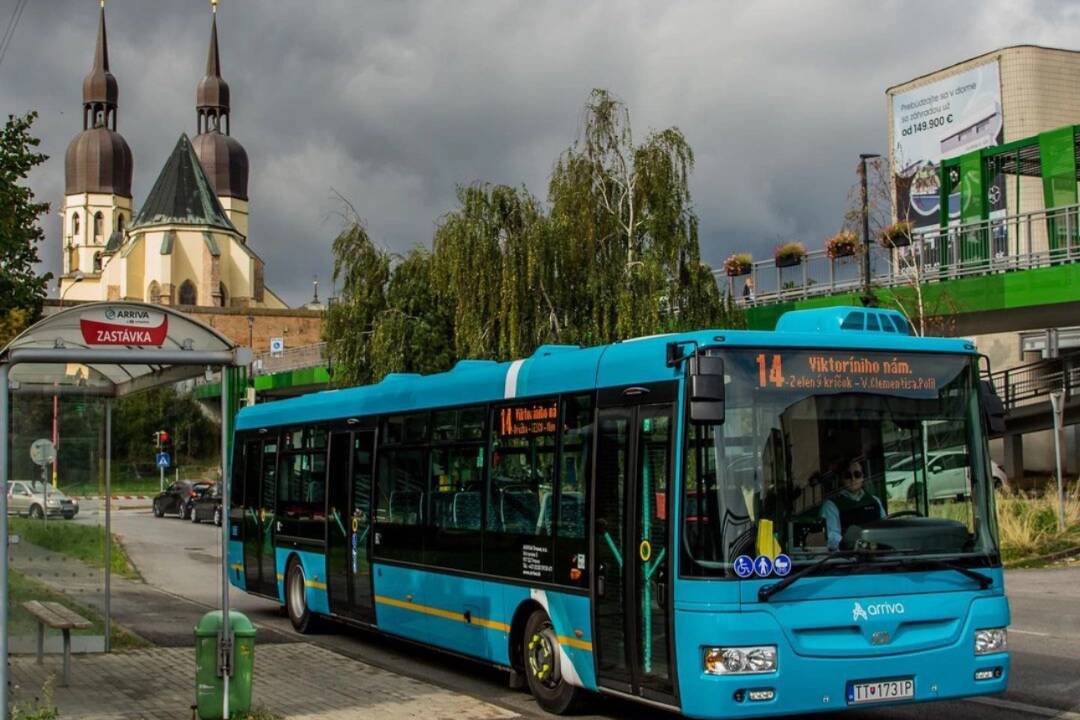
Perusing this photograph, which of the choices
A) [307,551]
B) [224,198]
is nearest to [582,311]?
[307,551]

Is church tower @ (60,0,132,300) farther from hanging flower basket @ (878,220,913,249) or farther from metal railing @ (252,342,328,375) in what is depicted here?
hanging flower basket @ (878,220,913,249)

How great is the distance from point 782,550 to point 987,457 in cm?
180

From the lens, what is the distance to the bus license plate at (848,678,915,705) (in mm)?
8344

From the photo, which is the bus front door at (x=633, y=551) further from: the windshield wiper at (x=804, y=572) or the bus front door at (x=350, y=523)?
the bus front door at (x=350, y=523)

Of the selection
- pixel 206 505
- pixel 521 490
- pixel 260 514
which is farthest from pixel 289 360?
pixel 521 490

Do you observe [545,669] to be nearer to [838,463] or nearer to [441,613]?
[441,613]

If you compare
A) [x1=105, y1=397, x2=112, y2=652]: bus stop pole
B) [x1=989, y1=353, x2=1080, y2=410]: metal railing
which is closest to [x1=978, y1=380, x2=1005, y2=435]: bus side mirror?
[x1=105, y1=397, x2=112, y2=652]: bus stop pole


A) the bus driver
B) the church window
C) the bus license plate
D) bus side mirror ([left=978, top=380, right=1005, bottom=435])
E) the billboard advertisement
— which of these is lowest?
the bus license plate

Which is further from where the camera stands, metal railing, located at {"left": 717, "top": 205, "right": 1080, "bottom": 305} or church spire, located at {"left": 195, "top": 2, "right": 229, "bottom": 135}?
church spire, located at {"left": 195, "top": 2, "right": 229, "bottom": 135}

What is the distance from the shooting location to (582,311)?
28.7 metres

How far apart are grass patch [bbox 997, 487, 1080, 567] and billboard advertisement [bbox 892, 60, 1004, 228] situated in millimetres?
28391

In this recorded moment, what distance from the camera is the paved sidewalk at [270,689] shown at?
33.9 feet

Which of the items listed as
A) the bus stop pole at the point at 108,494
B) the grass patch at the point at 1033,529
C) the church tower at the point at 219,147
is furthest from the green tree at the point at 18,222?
the church tower at the point at 219,147

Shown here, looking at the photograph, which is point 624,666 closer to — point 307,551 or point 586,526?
point 586,526
